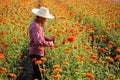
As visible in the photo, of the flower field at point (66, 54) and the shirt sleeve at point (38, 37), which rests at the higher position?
the shirt sleeve at point (38, 37)

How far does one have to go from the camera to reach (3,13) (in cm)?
965

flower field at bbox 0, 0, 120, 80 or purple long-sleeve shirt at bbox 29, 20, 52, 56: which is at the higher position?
purple long-sleeve shirt at bbox 29, 20, 52, 56

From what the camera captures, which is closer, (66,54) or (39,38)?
(39,38)

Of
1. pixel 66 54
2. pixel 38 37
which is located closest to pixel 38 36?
pixel 38 37

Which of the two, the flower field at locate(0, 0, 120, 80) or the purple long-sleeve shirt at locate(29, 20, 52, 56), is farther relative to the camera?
the purple long-sleeve shirt at locate(29, 20, 52, 56)

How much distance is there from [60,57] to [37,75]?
558 millimetres

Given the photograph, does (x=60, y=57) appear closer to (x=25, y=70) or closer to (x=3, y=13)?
(x=25, y=70)

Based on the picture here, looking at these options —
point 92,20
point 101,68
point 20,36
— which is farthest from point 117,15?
point 101,68

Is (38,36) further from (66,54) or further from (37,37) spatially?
(66,54)

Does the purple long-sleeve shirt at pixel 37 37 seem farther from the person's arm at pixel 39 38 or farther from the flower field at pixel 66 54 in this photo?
the flower field at pixel 66 54

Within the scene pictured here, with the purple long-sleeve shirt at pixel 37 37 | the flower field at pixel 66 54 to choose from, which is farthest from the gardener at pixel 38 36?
the flower field at pixel 66 54

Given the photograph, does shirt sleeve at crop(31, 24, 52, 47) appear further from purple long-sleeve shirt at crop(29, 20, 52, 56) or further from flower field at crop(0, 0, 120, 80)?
flower field at crop(0, 0, 120, 80)

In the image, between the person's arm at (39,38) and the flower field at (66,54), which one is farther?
the person's arm at (39,38)

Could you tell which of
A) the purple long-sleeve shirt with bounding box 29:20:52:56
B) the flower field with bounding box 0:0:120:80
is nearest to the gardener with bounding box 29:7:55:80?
the purple long-sleeve shirt with bounding box 29:20:52:56
